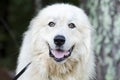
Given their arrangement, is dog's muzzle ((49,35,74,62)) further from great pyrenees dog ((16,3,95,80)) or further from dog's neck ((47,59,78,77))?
dog's neck ((47,59,78,77))

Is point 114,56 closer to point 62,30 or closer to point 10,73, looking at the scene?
point 62,30

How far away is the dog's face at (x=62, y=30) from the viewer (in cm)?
689

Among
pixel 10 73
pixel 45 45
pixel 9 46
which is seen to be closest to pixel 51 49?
pixel 45 45

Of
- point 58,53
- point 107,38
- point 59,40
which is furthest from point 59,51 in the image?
point 107,38

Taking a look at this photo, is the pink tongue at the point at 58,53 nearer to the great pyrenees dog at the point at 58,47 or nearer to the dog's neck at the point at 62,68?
the great pyrenees dog at the point at 58,47

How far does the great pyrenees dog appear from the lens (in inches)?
274

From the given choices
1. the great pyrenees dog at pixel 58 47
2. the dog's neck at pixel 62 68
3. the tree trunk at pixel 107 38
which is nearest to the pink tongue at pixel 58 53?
the great pyrenees dog at pixel 58 47

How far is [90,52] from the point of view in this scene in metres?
7.27

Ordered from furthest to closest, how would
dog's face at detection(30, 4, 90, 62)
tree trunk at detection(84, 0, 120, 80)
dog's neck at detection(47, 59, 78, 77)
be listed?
tree trunk at detection(84, 0, 120, 80) → dog's neck at detection(47, 59, 78, 77) → dog's face at detection(30, 4, 90, 62)

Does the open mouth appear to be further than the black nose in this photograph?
Yes

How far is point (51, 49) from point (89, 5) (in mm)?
2398

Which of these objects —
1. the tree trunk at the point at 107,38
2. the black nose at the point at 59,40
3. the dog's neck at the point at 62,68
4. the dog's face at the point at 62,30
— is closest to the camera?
the black nose at the point at 59,40

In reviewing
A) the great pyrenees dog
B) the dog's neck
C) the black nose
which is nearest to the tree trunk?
the great pyrenees dog

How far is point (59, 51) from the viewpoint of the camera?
273 inches
